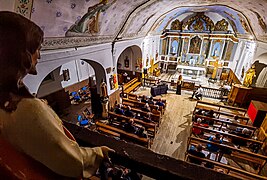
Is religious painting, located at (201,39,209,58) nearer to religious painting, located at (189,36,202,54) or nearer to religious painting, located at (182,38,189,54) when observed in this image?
religious painting, located at (189,36,202,54)

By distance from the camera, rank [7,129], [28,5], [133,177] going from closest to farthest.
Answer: [7,129] < [133,177] < [28,5]

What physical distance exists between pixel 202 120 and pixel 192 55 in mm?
13096

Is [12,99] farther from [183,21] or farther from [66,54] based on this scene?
[183,21]

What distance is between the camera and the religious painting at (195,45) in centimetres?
1839

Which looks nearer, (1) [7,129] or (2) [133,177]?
(1) [7,129]

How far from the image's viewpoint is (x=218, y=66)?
57.4 ft

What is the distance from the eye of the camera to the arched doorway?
44.3 ft

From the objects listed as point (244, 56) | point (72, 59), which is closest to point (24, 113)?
point (72, 59)

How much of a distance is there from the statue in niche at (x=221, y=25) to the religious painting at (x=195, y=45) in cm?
215

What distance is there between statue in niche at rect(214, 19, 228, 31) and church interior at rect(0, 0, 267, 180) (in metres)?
0.10

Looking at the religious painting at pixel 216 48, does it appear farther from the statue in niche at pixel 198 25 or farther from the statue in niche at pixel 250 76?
the statue in niche at pixel 250 76

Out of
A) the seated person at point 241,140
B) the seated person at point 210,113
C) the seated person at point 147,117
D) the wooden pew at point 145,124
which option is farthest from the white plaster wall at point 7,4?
the seated person at point 210,113

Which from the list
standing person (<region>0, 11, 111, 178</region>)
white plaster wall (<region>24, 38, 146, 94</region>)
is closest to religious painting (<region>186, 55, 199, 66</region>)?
white plaster wall (<region>24, 38, 146, 94</region>)

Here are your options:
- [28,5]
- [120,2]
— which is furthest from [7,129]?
[120,2]
